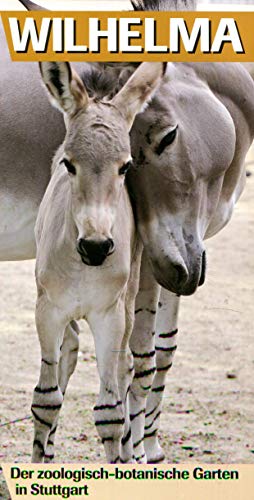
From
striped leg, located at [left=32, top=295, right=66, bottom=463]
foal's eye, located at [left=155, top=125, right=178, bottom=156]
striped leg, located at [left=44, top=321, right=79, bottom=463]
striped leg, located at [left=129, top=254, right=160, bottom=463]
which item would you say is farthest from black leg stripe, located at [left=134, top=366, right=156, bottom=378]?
foal's eye, located at [left=155, top=125, right=178, bottom=156]

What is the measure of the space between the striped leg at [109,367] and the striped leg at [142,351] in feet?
2.30

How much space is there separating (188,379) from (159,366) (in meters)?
1.75

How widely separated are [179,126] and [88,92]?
56 centimetres

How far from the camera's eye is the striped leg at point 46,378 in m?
4.82

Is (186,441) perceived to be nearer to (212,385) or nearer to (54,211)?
(212,385)

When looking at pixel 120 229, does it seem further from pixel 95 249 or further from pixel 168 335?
pixel 168 335

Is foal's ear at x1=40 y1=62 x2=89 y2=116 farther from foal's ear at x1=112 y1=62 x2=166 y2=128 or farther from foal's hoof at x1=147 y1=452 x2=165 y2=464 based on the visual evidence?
foal's hoof at x1=147 y1=452 x2=165 y2=464

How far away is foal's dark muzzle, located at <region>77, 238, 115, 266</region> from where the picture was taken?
4223 mm

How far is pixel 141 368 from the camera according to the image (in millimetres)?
5703

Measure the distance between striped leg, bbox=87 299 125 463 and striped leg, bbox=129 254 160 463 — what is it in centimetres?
70

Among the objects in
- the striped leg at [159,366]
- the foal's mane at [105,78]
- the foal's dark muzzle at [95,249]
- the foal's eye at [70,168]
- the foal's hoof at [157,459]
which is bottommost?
the foal's hoof at [157,459]

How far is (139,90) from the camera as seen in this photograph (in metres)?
4.57

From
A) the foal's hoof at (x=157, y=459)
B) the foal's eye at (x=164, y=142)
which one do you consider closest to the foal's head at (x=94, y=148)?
the foal's eye at (x=164, y=142)

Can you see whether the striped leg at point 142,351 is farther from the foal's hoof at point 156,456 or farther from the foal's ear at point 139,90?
the foal's ear at point 139,90
